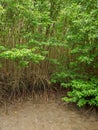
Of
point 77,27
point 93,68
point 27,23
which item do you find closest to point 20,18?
point 27,23

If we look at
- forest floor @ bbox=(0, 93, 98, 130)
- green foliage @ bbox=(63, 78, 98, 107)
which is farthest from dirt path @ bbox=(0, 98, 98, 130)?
green foliage @ bbox=(63, 78, 98, 107)

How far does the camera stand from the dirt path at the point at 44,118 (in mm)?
5238

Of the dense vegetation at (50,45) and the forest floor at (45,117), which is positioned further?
the dense vegetation at (50,45)

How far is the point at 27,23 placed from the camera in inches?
232

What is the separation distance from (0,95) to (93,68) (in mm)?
2643

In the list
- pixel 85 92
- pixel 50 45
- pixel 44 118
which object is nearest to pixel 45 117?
pixel 44 118

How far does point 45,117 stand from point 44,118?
4 centimetres

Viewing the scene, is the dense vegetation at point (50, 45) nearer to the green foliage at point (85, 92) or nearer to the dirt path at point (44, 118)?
the green foliage at point (85, 92)

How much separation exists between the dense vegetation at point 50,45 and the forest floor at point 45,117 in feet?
1.20

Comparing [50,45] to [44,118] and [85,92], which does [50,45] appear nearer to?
[85,92]

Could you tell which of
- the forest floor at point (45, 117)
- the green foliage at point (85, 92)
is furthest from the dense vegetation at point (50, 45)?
the forest floor at point (45, 117)

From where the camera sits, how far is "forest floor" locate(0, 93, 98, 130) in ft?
17.2

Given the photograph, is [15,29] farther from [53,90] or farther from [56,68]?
[53,90]

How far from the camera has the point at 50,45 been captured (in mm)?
6156
